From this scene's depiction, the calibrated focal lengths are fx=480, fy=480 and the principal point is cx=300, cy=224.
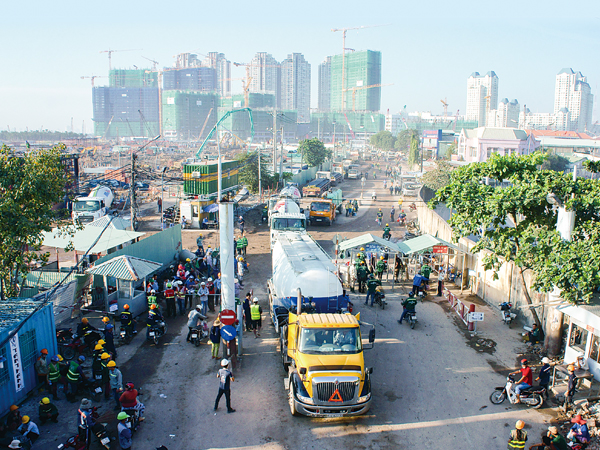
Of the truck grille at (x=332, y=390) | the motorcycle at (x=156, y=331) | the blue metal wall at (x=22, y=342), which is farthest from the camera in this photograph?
the motorcycle at (x=156, y=331)

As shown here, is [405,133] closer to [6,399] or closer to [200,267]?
[200,267]

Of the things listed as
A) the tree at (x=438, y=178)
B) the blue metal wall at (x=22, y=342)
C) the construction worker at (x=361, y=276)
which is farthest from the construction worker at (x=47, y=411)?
the tree at (x=438, y=178)

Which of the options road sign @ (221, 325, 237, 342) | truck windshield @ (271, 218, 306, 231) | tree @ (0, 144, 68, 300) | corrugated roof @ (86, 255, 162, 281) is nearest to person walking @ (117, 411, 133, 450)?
road sign @ (221, 325, 237, 342)

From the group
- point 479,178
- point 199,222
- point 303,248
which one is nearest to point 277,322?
point 303,248

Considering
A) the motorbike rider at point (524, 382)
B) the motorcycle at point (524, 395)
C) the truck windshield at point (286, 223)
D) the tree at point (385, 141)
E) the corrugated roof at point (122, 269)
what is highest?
the tree at point (385, 141)

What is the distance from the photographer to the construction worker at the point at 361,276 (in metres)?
21.2

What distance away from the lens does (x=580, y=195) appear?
1381 centimetres

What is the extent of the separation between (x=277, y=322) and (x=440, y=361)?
511cm

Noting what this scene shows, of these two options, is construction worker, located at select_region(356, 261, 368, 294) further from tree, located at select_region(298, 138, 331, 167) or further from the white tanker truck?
tree, located at select_region(298, 138, 331, 167)

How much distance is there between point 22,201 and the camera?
13.7 meters

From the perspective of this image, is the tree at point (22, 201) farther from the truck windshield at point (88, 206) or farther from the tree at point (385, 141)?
the tree at point (385, 141)

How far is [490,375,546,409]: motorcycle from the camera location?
1166cm

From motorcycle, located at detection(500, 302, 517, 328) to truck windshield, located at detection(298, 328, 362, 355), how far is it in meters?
8.15

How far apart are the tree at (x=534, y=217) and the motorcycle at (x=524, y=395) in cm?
267
